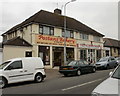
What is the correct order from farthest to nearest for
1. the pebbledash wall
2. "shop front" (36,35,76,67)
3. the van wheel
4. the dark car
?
1. "shop front" (36,35,76,67)
2. the pebbledash wall
3. the dark car
4. the van wheel

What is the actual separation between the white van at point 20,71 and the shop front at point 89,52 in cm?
1794

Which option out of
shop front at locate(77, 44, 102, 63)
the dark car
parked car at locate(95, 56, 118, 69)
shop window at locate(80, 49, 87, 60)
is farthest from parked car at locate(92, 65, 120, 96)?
shop window at locate(80, 49, 87, 60)

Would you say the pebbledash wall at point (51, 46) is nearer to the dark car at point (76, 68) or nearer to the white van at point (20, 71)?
the dark car at point (76, 68)

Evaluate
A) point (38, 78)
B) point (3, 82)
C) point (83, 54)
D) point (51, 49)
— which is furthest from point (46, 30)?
point (3, 82)

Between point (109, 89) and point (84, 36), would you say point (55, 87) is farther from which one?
point (84, 36)

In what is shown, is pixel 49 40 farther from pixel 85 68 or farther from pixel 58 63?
pixel 85 68

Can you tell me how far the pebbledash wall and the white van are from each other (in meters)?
9.45

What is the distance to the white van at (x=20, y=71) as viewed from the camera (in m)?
10.8

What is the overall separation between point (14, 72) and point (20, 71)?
432 millimetres

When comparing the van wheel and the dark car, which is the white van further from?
the dark car

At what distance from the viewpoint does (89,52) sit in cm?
3222

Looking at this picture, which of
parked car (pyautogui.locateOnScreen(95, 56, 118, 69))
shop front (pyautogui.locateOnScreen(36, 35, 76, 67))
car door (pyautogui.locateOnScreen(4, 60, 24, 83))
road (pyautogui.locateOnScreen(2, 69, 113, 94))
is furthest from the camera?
shop front (pyautogui.locateOnScreen(36, 35, 76, 67))

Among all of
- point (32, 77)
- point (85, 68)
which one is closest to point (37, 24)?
point (85, 68)

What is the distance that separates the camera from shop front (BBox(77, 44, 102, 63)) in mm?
30391
